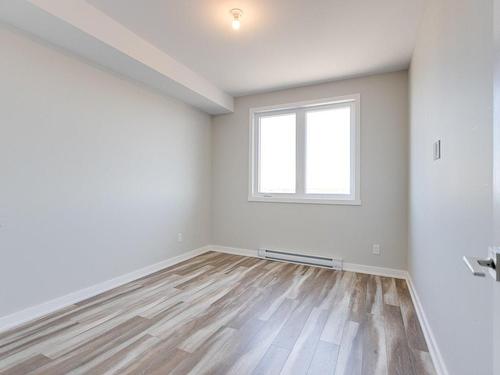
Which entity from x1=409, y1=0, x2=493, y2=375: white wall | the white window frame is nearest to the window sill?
the white window frame

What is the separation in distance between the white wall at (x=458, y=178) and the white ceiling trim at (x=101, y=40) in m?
2.55

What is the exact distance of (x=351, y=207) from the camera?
3.49 m

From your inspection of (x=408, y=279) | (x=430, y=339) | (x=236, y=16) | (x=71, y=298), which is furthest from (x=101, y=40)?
(x=408, y=279)

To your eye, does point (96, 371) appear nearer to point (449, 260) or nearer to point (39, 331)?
point (39, 331)

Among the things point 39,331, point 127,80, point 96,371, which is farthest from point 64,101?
point 96,371

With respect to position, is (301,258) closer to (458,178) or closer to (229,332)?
(229,332)

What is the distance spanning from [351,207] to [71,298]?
338 cm

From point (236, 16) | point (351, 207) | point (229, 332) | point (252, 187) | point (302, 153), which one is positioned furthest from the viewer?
point (252, 187)

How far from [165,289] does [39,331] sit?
3.51 ft

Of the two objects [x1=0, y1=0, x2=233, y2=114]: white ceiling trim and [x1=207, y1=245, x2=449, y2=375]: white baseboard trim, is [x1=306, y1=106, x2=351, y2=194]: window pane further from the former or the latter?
[x1=0, y1=0, x2=233, y2=114]: white ceiling trim

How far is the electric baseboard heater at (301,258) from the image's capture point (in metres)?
3.50

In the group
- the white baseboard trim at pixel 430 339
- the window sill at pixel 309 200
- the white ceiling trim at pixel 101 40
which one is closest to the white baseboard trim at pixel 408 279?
the white baseboard trim at pixel 430 339

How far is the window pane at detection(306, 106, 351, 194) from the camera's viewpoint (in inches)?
141

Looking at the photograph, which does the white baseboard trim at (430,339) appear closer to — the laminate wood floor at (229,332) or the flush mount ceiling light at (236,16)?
the laminate wood floor at (229,332)
